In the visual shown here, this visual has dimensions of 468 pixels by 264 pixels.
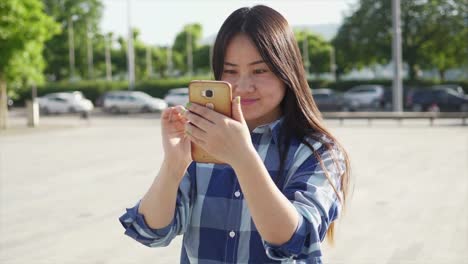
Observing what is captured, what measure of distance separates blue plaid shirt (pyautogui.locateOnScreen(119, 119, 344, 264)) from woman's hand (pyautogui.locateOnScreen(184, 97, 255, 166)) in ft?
0.82

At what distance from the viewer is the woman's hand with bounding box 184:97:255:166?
4.83 feet

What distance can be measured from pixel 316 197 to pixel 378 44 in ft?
146

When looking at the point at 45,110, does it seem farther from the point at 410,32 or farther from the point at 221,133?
the point at 221,133

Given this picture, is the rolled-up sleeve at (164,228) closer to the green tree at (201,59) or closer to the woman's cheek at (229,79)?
the woman's cheek at (229,79)

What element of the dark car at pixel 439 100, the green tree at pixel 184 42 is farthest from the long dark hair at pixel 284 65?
the green tree at pixel 184 42

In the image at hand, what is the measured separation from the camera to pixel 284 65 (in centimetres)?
176

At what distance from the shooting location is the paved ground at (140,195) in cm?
560

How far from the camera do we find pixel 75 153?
48.8ft

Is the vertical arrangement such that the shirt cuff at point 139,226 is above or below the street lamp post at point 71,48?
below

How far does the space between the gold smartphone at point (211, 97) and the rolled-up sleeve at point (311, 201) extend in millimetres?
246

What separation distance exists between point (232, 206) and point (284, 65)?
43 cm

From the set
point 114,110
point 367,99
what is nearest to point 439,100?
point 367,99

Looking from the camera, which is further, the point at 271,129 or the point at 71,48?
the point at 71,48

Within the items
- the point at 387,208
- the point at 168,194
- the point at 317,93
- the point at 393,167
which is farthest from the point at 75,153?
the point at 317,93
